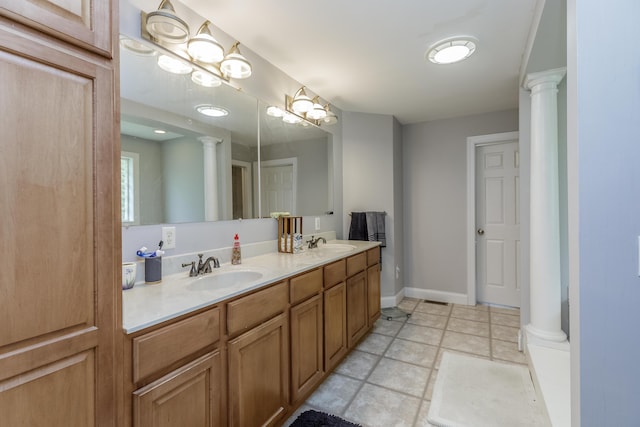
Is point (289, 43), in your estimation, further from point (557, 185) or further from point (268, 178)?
point (557, 185)

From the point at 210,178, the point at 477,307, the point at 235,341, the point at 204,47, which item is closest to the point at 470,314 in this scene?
the point at 477,307

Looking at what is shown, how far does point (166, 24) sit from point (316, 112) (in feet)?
4.85

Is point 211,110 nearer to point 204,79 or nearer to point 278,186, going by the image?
point 204,79

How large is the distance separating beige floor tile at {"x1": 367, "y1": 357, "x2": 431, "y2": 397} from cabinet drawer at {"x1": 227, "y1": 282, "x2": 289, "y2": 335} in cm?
106

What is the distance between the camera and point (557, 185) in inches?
86.7

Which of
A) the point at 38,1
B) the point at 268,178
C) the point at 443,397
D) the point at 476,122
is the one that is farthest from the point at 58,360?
the point at 476,122

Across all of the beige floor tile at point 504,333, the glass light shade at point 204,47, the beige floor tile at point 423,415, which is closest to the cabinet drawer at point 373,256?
the beige floor tile at point 423,415

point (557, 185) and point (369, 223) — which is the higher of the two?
point (557, 185)

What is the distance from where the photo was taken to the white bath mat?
1696mm

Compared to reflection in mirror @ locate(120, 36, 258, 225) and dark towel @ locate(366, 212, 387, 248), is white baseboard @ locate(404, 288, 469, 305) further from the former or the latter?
reflection in mirror @ locate(120, 36, 258, 225)

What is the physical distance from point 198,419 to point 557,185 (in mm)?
2674

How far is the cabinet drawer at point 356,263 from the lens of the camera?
236 cm

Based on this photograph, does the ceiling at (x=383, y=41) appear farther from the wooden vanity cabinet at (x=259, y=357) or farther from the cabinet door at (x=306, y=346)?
the cabinet door at (x=306, y=346)

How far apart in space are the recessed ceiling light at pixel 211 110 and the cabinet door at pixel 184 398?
55.7 inches
